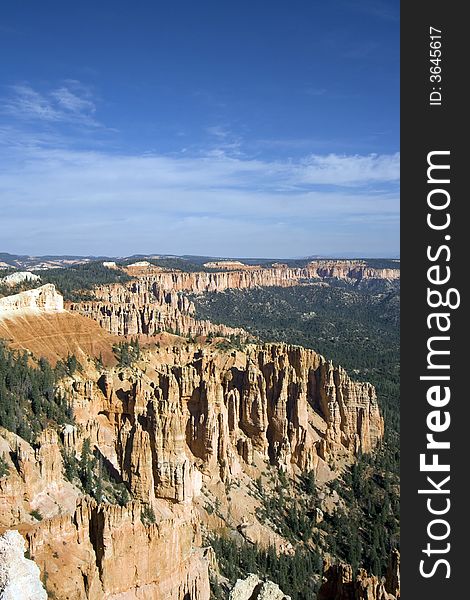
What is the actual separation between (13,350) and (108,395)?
12.9 metres

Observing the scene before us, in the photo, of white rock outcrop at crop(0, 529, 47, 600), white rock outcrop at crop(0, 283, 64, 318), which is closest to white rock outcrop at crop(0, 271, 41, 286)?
white rock outcrop at crop(0, 283, 64, 318)

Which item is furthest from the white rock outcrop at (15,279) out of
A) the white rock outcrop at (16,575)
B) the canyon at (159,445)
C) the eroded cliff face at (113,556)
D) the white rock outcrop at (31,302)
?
the white rock outcrop at (16,575)

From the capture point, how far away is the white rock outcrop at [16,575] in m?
17.7

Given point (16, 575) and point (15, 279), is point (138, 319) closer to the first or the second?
point (15, 279)

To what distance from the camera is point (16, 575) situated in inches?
709

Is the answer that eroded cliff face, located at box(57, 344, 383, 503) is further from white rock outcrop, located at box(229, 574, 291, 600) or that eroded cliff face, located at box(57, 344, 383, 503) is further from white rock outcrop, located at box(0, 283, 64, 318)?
white rock outcrop, located at box(229, 574, 291, 600)

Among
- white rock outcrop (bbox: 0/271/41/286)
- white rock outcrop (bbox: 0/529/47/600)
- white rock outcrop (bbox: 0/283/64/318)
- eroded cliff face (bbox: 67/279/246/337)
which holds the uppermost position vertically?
white rock outcrop (bbox: 0/271/41/286)

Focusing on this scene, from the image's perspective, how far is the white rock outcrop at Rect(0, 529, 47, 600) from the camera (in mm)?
17672

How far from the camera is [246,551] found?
134 feet

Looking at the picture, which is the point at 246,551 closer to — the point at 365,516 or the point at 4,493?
the point at 365,516

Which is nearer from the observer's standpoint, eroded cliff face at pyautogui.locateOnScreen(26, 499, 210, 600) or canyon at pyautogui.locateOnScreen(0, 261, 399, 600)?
eroded cliff face at pyautogui.locateOnScreen(26, 499, 210, 600)

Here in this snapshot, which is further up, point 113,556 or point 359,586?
point 359,586

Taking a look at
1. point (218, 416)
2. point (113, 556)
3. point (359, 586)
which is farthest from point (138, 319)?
point (359, 586)

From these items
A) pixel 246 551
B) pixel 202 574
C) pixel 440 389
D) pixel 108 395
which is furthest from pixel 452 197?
pixel 108 395
